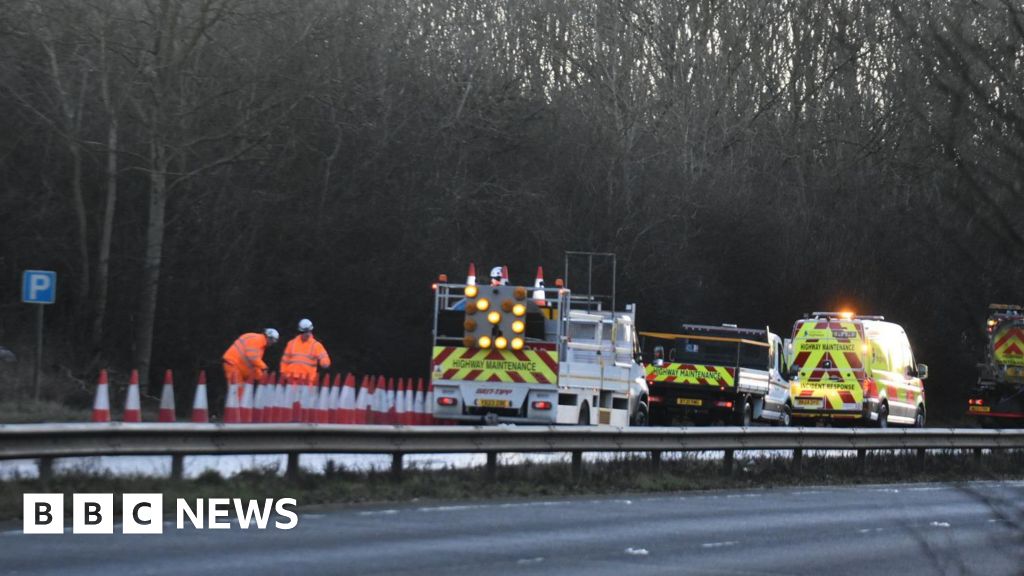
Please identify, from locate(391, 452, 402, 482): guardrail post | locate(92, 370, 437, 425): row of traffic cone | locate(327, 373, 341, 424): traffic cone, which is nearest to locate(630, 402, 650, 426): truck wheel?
locate(92, 370, 437, 425): row of traffic cone

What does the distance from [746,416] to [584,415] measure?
7113mm

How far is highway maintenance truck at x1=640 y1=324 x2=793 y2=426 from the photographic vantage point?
33094mm

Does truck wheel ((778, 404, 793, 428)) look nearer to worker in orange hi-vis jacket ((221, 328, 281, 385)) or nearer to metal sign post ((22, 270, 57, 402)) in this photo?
worker in orange hi-vis jacket ((221, 328, 281, 385))

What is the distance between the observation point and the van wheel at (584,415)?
27406 millimetres

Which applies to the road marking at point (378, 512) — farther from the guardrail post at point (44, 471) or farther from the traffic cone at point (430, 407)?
the traffic cone at point (430, 407)

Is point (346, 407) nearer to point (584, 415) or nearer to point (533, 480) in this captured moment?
point (584, 415)

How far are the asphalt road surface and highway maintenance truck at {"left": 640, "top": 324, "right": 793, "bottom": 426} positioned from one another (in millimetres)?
15698

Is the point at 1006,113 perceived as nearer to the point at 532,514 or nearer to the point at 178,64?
the point at 532,514

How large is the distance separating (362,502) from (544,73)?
31.6 metres

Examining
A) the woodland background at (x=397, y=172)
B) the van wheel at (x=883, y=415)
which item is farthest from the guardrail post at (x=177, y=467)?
the van wheel at (x=883, y=415)

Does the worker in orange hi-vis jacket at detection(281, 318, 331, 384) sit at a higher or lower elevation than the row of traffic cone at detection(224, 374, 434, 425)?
higher

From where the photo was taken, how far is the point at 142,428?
14000mm

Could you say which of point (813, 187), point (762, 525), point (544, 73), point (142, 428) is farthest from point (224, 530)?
point (813, 187)

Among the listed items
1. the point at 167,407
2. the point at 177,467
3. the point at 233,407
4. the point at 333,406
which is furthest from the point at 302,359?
the point at 177,467
